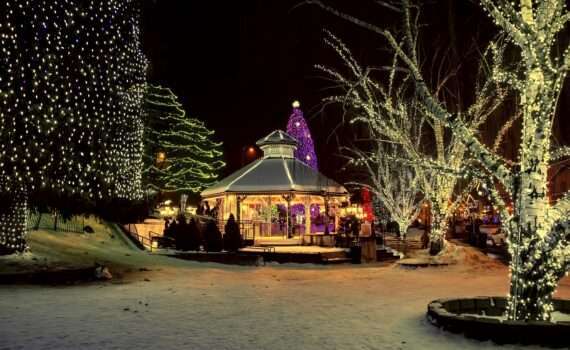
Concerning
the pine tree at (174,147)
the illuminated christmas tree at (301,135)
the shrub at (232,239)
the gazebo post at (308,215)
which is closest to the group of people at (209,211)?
the gazebo post at (308,215)

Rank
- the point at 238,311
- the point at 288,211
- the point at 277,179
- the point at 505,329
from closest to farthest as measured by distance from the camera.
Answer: the point at 505,329 < the point at 238,311 < the point at 288,211 < the point at 277,179

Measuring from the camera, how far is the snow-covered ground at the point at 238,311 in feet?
25.3

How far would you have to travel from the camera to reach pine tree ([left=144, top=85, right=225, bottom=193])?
4131cm

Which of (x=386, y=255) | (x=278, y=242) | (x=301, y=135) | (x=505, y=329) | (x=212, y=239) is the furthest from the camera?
(x=301, y=135)

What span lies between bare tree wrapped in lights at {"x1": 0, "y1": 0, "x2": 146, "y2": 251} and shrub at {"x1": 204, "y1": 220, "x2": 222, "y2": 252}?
5.25m

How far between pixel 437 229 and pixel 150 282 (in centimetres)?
1220

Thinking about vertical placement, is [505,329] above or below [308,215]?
below

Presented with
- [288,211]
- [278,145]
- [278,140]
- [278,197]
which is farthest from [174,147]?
[288,211]

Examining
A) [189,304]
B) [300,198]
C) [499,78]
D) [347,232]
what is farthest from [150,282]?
[300,198]

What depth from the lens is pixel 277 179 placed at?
30484 mm

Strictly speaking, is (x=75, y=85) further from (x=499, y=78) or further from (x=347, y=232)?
(x=347, y=232)

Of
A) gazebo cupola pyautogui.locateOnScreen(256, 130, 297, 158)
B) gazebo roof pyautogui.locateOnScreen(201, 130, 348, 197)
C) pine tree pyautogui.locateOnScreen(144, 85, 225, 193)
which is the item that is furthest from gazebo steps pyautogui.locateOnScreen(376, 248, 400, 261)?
pine tree pyautogui.locateOnScreen(144, 85, 225, 193)

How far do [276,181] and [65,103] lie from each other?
16648 mm

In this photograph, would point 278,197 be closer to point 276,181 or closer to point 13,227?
point 276,181
